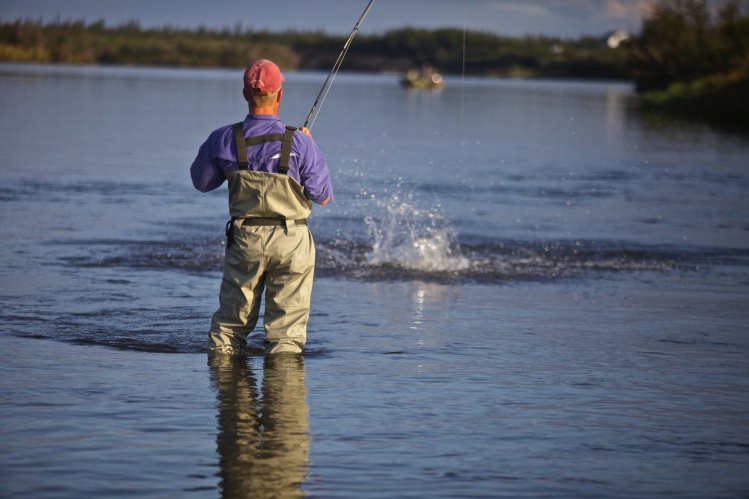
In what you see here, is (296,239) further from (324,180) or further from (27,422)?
(27,422)

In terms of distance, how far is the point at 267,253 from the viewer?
6027mm

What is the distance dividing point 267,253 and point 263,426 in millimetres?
984

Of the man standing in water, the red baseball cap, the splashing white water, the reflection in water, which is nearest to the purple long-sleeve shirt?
the man standing in water

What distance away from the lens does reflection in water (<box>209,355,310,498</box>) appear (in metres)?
4.67

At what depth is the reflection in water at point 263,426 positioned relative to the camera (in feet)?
15.3

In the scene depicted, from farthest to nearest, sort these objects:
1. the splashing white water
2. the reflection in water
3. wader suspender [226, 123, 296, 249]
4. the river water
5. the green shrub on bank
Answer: the green shrub on bank < the splashing white water < wader suspender [226, 123, 296, 249] < the river water < the reflection in water

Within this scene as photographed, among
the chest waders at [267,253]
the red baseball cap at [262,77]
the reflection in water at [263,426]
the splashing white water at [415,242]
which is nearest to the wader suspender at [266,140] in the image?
the chest waders at [267,253]

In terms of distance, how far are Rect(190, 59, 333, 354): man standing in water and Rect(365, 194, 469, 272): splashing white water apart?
14.9 ft

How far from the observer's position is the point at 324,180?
19.8 feet

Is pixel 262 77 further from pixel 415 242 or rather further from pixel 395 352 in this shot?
pixel 415 242

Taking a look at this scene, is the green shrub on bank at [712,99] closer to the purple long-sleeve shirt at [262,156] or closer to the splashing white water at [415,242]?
the splashing white water at [415,242]

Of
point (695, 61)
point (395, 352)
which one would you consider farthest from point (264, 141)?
point (695, 61)

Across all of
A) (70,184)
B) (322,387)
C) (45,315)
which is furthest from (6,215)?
(322,387)

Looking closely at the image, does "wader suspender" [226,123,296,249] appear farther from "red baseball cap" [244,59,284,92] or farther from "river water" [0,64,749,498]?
"river water" [0,64,749,498]
